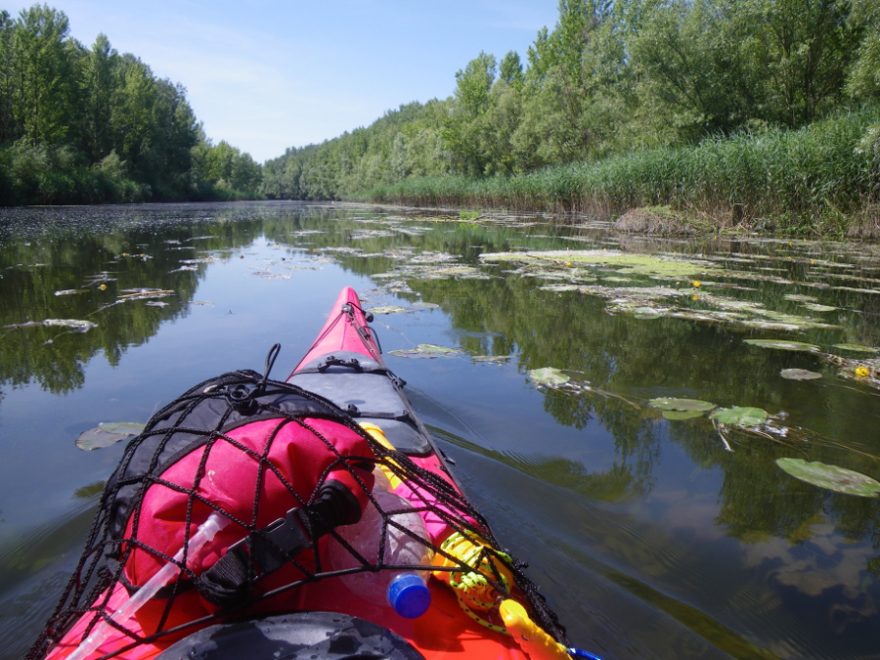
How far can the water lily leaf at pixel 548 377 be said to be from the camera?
11.8 ft

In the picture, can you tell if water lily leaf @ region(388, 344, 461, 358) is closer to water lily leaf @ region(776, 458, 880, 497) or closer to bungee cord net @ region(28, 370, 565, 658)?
water lily leaf @ region(776, 458, 880, 497)

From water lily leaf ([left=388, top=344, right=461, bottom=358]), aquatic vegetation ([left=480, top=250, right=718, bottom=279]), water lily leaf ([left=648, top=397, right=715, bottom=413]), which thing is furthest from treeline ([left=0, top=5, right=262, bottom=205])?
water lily leaf ([left=648, top=397, right=715, bottom=413])

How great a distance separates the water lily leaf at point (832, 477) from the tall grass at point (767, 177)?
983 cm

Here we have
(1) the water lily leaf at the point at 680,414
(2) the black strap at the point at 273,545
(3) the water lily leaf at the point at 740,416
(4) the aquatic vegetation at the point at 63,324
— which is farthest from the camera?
(4) the aquatic vegetation at the point at 63,324

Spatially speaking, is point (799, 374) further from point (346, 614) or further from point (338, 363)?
point (346, 614)

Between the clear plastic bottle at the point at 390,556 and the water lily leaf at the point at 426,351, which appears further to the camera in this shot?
the water lily leaf at the point at 426,351

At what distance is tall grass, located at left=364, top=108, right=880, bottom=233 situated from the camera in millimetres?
10844

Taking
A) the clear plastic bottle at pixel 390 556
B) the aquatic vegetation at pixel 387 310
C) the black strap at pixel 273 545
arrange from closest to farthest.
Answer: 1. the black strap at pixel 273 545
2. the clear plastic bottle at pixel 390 556
3. the aquatic vegetation at pixel 387 310

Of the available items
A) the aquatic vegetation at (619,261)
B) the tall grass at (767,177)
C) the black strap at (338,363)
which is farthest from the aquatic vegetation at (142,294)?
the tall grass at (767,177)

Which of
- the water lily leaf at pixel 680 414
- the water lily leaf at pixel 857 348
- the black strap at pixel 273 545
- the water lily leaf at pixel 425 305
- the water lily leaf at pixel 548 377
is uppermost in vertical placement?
the black strap at pixel 273 545

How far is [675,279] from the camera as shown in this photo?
696 centimetres

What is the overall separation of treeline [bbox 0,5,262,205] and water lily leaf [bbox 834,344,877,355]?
29008 mm

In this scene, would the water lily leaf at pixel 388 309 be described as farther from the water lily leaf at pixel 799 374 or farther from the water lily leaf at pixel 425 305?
the water lily leaf at pixel 799 374

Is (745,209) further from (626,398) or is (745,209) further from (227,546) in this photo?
(227,546)
